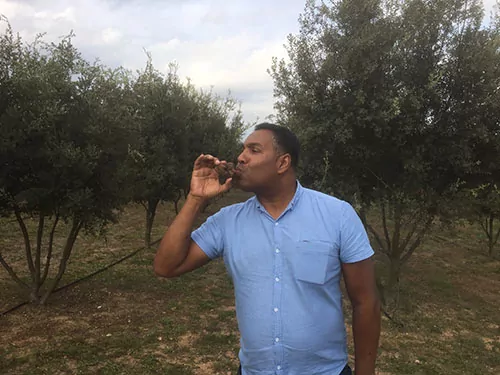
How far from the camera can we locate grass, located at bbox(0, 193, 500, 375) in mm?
6020

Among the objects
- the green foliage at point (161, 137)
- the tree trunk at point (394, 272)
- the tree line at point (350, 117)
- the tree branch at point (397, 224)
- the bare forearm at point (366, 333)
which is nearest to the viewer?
the bare forearm at point (366, 333)

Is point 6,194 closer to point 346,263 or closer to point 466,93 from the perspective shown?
point 346,263

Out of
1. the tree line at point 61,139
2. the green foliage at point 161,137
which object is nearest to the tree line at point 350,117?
the tree line at point 61,139

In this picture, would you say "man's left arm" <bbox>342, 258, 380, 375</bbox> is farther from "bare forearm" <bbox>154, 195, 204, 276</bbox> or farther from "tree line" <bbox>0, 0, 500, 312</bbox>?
"tree line" <bbox>0, 0, 500, 312</bbox>

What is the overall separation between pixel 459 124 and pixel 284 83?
11.6 feet

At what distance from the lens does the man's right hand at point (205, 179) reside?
2.34 m

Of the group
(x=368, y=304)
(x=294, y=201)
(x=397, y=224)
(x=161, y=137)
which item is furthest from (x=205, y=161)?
(x=161, y=137)

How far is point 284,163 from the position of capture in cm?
227

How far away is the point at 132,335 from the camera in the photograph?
6887 millimetres

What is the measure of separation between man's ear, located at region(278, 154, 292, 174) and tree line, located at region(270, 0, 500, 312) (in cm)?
503

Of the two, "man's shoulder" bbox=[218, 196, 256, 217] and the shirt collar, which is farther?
"man's shoulder" bbox=[218, 196, 256, 217]

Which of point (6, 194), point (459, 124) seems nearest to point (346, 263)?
point (459, 124)

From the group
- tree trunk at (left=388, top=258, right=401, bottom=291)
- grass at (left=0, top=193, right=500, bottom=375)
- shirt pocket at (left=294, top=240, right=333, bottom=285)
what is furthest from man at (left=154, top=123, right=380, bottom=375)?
tree trunk at (left=388, top=258, right=401, bottom=291)

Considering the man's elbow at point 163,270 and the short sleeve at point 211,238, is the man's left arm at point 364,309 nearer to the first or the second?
the short sleeve at point 211,238
